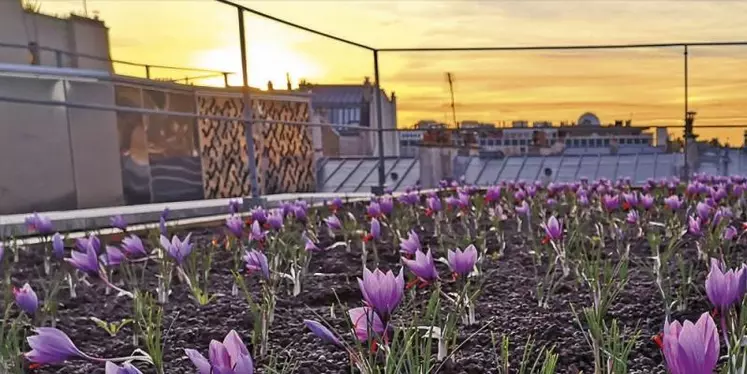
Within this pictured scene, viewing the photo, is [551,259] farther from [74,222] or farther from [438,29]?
[438,29]

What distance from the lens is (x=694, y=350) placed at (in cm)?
53

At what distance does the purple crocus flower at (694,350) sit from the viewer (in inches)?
20.9

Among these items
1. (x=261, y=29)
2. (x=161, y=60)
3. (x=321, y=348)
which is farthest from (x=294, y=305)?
(x=161, y=60)

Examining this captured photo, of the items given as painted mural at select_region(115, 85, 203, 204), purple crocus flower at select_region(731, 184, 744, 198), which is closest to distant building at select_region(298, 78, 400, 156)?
painted mural at select_region(115, 85, 203, 204)

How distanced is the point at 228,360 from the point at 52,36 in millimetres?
8833

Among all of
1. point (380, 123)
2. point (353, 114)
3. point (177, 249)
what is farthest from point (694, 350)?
point (353, 114)

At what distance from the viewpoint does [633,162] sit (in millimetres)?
14109

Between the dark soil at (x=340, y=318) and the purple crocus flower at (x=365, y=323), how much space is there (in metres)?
0.15

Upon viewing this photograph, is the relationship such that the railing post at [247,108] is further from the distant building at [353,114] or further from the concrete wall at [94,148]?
the concrete wall at [94,148]

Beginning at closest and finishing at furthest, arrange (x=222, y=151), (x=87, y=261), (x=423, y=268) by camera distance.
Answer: (x=423, y=268)
(x=87, y=261)
(x=222, y=151)

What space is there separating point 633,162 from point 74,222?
12.9 meters

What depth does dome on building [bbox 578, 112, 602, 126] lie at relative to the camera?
223 inches

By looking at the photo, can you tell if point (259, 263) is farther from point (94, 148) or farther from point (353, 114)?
point (353, 114)

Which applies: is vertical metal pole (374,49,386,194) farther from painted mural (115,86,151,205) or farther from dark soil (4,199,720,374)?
painted mural (115,86,151,205)
